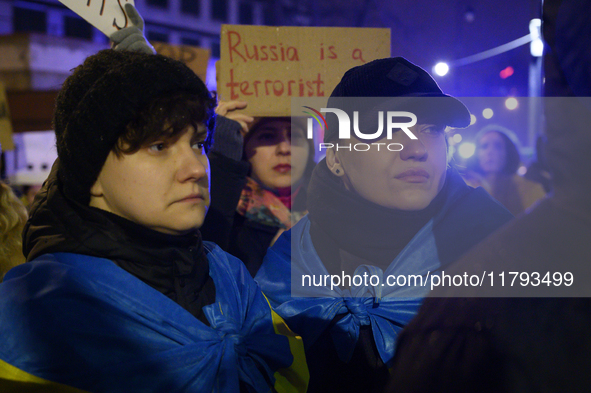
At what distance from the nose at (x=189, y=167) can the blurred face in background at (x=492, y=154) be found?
3.51 meters

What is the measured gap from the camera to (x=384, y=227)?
1.54 meters

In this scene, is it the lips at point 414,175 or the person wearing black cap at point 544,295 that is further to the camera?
the lips at point 414,175

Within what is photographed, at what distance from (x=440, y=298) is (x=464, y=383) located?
0.13 m

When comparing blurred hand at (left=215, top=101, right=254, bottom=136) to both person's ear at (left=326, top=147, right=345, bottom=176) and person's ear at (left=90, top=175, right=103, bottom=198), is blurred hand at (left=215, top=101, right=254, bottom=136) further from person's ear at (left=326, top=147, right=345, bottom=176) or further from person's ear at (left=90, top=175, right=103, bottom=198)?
person's ear at (left=90, top=175, right=103, bottom=198)

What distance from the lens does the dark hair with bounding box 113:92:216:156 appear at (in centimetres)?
120

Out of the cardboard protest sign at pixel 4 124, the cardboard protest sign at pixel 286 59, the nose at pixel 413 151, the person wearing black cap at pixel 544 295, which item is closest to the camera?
the person wearing black cap at pixel 544 295

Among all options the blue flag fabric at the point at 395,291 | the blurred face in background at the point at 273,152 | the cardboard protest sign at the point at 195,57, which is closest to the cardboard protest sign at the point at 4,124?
the cardboard protest sign at the point at 195,57

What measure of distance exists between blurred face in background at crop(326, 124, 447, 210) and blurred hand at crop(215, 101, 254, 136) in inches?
26.8

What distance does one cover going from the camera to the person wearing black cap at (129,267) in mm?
1062

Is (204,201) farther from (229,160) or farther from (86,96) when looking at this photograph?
(229,160)

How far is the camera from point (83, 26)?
738 inches

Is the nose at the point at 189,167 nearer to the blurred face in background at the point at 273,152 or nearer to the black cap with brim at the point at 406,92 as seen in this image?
the black cap with brim at the point at 406,92

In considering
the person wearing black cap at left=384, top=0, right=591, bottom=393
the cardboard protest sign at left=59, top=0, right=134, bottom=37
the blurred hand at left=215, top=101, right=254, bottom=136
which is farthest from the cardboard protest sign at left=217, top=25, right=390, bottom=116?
the person wearing black cap at left=384, top=0, right=591, bottom=393

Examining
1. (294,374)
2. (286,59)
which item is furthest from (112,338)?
(286,59)
